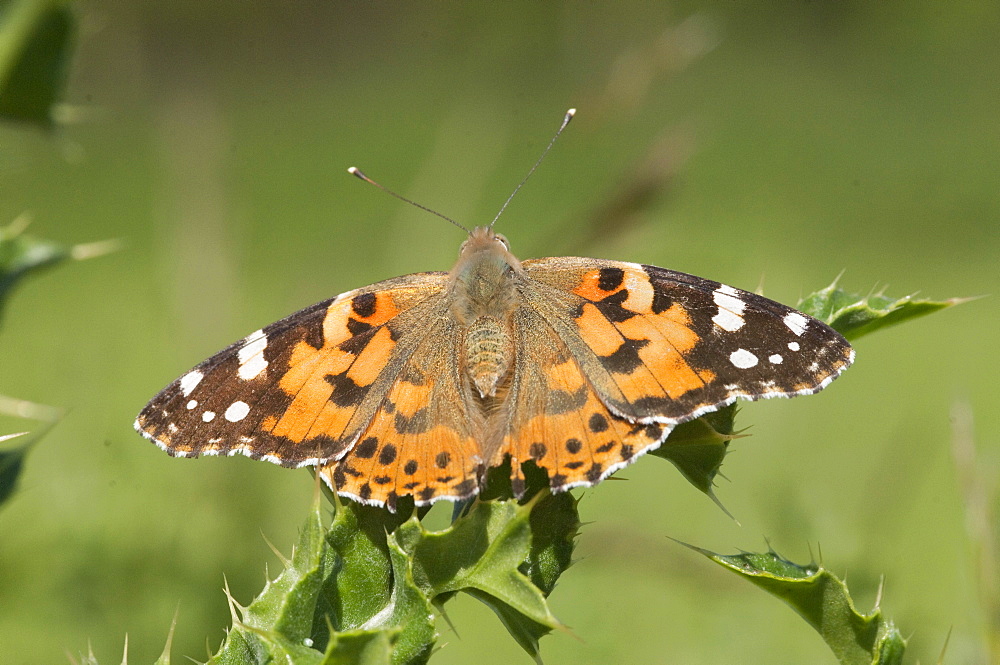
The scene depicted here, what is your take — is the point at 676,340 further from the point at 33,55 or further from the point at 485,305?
the point at 33,55

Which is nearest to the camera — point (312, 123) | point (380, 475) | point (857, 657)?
point (857, 657)

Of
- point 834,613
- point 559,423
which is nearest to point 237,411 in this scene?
point 559,423

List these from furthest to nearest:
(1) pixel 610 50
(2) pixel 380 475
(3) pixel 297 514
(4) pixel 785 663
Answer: (1) pixel 610 50, (3) pixel 297 514, (4) pixel 785 663, (2) pixel 380 475

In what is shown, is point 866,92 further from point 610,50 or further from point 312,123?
point 610,50

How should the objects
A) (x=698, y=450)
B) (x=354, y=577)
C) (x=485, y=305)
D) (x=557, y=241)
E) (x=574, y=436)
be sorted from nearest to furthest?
(x=354, y=577)
(x=698, y=450)
(x=574, y=436)
(x=485, y=305)
(x=557, y=241)

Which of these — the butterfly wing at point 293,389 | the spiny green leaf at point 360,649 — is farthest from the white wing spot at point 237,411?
the spiny green leaf at point 360,649

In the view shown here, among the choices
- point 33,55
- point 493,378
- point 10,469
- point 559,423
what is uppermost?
point 33,55

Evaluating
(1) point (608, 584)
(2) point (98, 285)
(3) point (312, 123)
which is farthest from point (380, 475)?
(3) point (312, 123)
